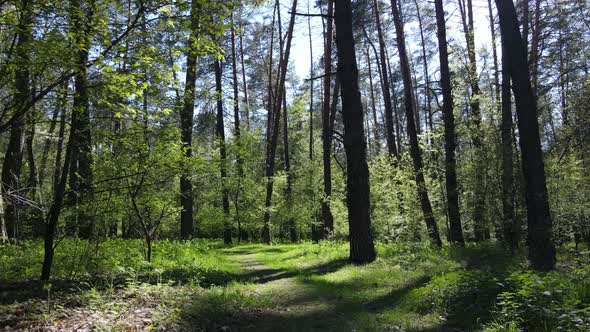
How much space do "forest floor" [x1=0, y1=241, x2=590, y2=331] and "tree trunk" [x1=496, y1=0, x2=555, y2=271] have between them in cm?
123

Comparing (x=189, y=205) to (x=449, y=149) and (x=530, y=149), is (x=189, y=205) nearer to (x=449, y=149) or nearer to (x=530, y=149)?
(x=449, y=149)

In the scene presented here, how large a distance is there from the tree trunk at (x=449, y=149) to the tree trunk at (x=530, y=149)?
4.78m

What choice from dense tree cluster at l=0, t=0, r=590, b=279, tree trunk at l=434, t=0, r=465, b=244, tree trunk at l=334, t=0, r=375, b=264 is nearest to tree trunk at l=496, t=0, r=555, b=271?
dense tree cluster at l=0, t=0, r=590, b=279

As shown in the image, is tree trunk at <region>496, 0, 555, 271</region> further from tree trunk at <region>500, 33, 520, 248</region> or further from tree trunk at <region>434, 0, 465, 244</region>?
A: tree trunk at <region>434, 0, 465, 244</region>

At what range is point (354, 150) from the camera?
33.0 feet

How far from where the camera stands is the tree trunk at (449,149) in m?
12.8

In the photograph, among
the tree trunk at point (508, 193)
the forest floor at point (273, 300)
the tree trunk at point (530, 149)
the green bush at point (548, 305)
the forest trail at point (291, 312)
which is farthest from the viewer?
the tree trunk at point (508, 193)

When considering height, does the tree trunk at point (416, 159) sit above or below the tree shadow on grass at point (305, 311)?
above

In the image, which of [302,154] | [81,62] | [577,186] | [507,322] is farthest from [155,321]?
[302,154]

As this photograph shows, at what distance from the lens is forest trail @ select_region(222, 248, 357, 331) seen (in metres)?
5.44

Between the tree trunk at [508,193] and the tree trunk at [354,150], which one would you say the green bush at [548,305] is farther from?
the tree trunk at [508,193]

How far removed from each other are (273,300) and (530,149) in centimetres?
560

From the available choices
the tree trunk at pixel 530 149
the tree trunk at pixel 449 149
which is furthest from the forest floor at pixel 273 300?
the tree trunk at pixel 449 149

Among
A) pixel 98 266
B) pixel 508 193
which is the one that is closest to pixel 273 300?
pixel 98 266
